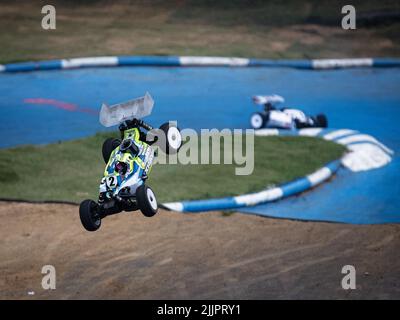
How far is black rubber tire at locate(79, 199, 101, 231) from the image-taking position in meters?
11.7

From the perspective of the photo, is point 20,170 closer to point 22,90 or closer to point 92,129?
A: point 92,129

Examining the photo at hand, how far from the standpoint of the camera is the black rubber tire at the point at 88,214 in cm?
1166

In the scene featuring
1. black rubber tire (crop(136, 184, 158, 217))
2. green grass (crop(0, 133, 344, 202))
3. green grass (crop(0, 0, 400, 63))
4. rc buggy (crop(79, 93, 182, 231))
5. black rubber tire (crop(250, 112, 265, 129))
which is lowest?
black rubber tire (crop(136, 184, 158, 217))

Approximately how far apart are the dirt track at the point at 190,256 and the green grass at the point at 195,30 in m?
10.1

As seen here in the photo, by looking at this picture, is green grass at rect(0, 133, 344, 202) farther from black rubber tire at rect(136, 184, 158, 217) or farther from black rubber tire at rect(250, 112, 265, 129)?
black rubber tire at rect(136, 184, 158, 217)

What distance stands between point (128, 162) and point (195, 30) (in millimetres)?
16254

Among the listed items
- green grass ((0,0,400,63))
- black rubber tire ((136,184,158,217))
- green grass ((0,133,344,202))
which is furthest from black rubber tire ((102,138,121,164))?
green grass ((0,0,400,63))

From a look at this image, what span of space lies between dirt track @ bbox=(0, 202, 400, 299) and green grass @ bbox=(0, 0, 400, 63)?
10.1 meters

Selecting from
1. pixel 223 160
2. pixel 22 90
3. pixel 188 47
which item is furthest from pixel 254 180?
pixel 188 47

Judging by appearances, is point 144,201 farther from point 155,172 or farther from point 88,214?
point 155,172

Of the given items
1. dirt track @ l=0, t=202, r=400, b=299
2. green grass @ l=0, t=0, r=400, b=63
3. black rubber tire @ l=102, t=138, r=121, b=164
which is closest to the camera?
black rubber tire @ l=102, t=138, r=121, b=164

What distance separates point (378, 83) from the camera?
80.9ft

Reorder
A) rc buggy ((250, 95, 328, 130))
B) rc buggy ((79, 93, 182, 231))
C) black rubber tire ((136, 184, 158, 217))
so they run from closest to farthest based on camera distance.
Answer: black rubber tire ((136, 184, 158, 217))
rc buggy ((79, 93, 182, 231))
rc buggy ((250, 95, 328, 130))

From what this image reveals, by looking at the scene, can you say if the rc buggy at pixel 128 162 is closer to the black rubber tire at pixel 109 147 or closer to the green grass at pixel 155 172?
the black rubber tire at pixel 109 147
